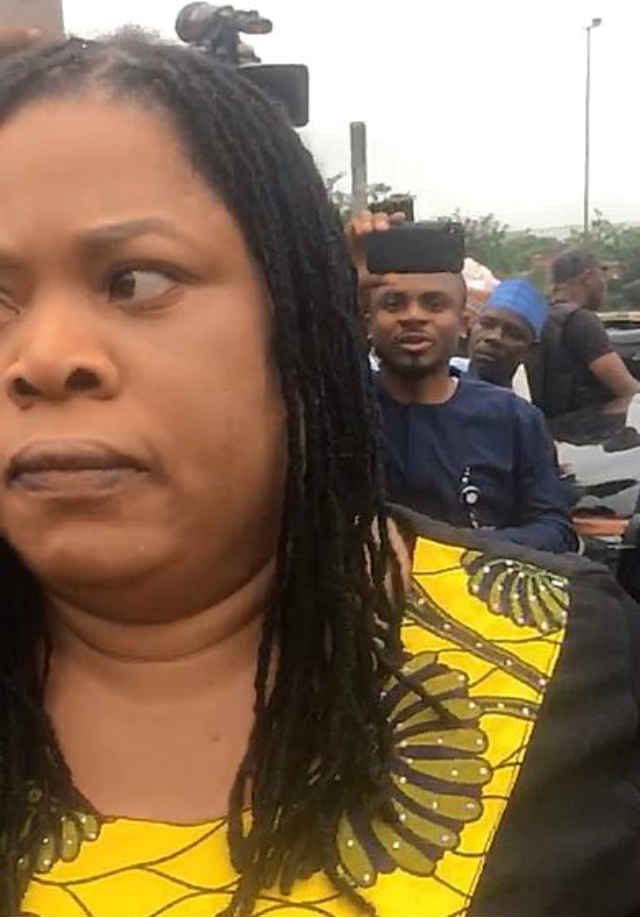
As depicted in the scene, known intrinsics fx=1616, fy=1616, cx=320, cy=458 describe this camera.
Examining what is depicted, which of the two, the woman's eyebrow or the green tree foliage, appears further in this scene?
the green tree foliage

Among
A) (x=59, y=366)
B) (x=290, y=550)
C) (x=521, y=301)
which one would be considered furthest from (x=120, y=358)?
(x=521, y=301)

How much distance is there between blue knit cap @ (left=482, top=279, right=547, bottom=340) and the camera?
4953 mm

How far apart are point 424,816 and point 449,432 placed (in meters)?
2.15

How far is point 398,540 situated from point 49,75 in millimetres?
543

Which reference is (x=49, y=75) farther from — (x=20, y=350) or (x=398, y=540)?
(x=398, y=540)

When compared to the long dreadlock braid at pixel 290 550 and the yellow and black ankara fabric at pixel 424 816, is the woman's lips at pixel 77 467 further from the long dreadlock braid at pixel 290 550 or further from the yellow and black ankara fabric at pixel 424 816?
the yellow and black ankara fabric at pixel 424 816

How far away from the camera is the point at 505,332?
499 cm

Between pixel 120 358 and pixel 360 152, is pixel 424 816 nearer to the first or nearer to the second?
pixel 120 358

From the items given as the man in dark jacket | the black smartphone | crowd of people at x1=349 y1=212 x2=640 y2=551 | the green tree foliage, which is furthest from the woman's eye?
the green tree foliage

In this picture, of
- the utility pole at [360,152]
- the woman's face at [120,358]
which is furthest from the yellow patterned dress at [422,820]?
the utility pole at [360,152]

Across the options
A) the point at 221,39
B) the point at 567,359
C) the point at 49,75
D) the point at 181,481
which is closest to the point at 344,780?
the point at 181,481

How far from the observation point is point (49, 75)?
1.37 meters

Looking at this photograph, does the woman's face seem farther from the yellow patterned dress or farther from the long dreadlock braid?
the yellow patterned dress

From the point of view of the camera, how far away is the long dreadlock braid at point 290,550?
1.36m
